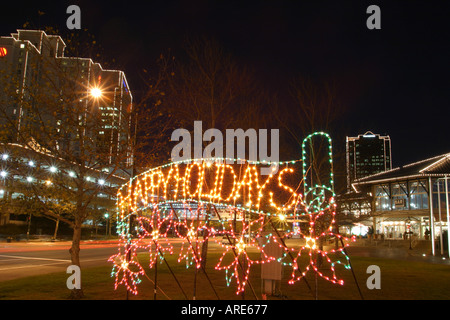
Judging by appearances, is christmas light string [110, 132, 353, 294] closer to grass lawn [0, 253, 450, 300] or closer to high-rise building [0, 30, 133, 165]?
grass lawn [0, 253, 450, 300]

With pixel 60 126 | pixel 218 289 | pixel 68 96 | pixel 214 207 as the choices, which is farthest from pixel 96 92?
pixel 218 289

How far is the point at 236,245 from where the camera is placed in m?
7.57

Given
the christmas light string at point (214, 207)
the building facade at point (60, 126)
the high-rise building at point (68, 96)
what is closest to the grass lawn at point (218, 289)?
the christmas light string at point (214, 207)

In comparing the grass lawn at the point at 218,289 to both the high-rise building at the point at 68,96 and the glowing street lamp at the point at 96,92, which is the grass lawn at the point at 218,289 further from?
the glowing street lamp at the point at 96,92

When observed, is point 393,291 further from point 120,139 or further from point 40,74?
point 40,74

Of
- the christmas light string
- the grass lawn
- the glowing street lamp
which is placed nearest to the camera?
the christmas light string

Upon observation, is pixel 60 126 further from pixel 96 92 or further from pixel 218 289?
pixel 218 289

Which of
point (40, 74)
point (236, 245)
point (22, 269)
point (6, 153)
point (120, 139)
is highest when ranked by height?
point (40, 74)

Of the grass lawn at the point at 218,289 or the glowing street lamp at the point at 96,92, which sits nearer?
the grass lawn at the point at 218,289

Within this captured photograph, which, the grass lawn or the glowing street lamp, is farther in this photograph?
the glowing street lamp

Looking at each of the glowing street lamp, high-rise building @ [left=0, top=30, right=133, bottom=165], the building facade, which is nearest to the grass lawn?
the building facade

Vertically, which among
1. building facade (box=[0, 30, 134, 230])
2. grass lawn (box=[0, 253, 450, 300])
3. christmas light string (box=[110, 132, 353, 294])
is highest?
building facade (box=[0, 30, 134, 230])
